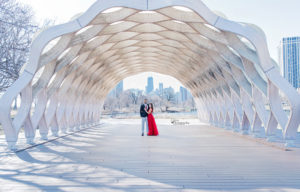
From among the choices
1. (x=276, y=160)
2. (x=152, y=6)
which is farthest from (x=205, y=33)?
(x=276, y=160)

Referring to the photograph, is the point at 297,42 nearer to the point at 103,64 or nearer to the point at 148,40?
the point at 148,40

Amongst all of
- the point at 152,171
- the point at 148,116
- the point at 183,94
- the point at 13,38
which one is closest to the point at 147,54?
the point at 148,116

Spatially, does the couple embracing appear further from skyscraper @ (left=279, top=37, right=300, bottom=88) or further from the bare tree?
skyscraper @ (left=279, top=37, right=300, bottom=88)

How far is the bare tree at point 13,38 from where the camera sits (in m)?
16.4

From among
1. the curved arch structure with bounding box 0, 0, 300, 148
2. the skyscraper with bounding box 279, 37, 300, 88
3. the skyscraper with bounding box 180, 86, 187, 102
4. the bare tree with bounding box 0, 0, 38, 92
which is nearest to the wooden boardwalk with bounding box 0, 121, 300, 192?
the curved arch structure with bounding box 0, 0, 300, 148

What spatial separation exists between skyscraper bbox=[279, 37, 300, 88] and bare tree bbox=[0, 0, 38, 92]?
130 feet

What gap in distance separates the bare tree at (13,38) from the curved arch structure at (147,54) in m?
2.96

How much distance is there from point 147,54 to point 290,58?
28172 millimetres

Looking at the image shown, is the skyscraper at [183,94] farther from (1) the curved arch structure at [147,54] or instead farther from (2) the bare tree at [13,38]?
(2) the bare tree at [13,38]

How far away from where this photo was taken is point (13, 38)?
18047 millimetres

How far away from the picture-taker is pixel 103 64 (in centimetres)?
2627

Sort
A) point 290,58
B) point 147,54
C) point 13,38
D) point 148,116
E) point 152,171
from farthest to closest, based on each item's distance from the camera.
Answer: point 290,58 → point 147,54 → point 148,116 → point 13,38 → point 152,171

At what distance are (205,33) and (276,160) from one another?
8493 millimetres

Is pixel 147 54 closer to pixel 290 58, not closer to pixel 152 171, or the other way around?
pixel 152 171
